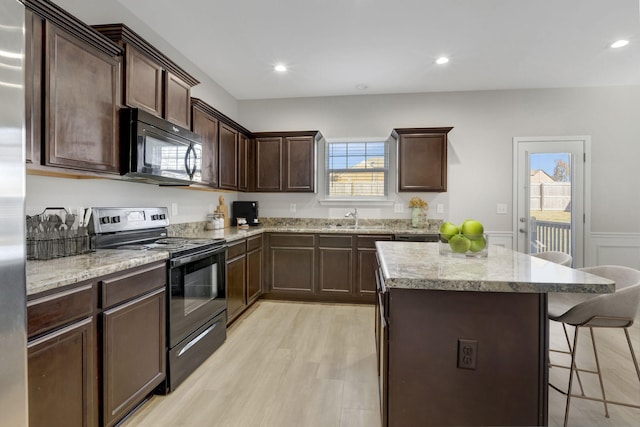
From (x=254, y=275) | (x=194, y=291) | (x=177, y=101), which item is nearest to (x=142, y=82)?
(x=177, y=101)

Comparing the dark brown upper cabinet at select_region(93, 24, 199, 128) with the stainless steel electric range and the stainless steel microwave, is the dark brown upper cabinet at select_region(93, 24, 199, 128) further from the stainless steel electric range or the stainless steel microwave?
the stainless steel electric range

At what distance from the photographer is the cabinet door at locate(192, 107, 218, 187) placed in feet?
9.43

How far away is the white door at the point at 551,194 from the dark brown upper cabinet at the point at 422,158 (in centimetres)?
104

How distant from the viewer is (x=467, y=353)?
125 centimetres

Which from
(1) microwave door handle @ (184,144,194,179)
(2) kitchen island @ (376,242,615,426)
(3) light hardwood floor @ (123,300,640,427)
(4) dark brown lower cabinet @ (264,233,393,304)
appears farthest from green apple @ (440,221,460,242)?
(1) microwave door handle @ (184,144,194,179)

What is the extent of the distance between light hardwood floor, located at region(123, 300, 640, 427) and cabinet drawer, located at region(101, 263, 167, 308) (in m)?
0.75

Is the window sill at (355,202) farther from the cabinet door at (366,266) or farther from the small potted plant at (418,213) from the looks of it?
the cabinet door at (366,266)

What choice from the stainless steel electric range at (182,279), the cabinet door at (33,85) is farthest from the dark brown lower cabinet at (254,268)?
the cabinet door at (33,85)

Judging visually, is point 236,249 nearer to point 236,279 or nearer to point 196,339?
point 236,279

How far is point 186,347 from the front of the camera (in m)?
2.13

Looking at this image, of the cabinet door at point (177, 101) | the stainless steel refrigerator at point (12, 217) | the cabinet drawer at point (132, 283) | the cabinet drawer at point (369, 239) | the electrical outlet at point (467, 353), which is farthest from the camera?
the cabinet drawer at point (369, 239)

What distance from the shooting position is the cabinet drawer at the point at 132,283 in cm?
150

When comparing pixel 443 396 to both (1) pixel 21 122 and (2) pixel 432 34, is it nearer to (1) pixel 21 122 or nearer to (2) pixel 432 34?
(1) pixel 21 122

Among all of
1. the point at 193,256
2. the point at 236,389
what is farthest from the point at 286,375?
the point at 193,256
